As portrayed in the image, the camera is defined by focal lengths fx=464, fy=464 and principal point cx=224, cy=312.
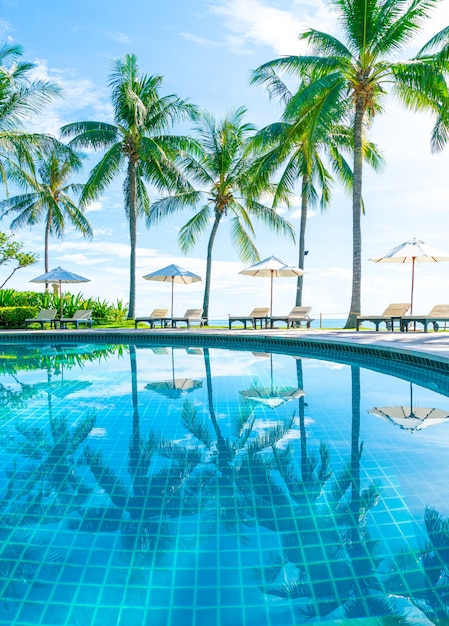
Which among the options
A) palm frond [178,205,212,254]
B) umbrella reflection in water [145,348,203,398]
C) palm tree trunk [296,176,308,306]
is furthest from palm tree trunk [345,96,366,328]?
umbrella reflection in water [145,348,203,398]

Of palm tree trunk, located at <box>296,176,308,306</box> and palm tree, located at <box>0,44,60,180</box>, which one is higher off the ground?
palm tree, located at <box>0,44,60,180</box>

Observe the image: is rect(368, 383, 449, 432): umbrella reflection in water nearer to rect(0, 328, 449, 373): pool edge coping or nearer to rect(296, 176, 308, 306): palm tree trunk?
rect(0, 328, 449, 373): pool edge coping

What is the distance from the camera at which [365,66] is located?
13820mm

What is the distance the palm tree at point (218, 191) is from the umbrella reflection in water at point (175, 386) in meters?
12.5

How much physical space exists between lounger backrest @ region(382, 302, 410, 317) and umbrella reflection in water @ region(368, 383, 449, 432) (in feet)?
30.2

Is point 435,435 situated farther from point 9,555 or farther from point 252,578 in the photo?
point 9,555

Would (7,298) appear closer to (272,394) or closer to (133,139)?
(133,139)

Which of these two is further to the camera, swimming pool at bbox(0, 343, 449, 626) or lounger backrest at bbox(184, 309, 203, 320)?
lounger backrest at bbox(184, 309, 203, 320)

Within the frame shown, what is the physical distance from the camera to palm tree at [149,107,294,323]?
19.4 meters

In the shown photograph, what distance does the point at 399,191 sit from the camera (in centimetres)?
1561

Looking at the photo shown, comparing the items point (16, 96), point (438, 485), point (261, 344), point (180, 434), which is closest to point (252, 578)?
point (438, 485)

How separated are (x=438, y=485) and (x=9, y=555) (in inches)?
111

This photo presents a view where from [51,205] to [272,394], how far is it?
68.8 feet

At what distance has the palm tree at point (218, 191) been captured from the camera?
1936 centimetres
